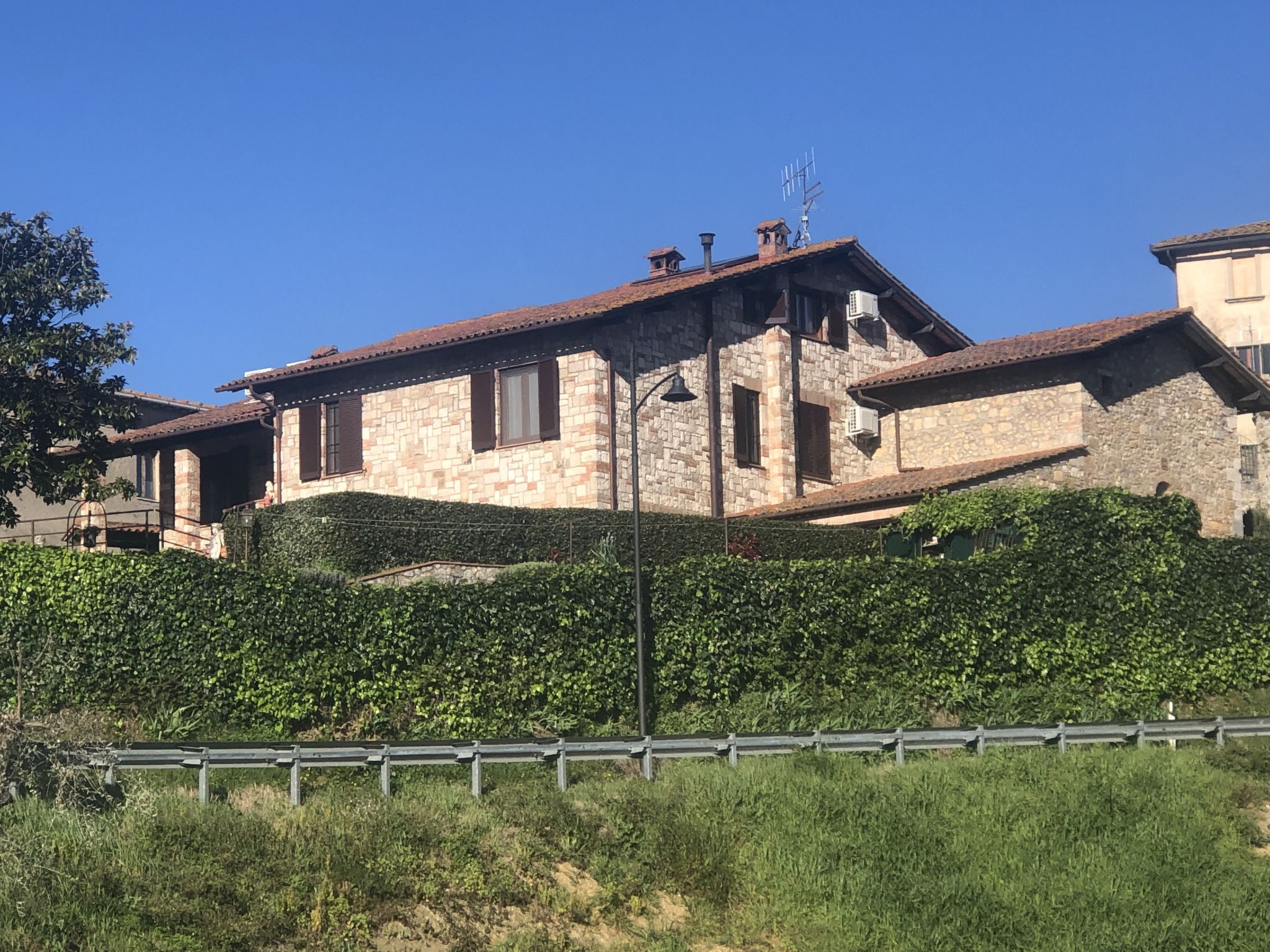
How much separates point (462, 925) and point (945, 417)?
23515mm

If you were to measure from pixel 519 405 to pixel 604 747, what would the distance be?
14844mm

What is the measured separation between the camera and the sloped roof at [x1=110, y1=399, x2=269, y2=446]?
41.0 m

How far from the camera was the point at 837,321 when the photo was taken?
41.3 meters

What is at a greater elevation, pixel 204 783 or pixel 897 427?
pixel 897 427

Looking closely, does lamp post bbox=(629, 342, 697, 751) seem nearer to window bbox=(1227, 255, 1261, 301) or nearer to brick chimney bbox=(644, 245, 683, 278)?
brick chimney bbox=(644, 245, 683, 278)

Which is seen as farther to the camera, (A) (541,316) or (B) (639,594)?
(A) (541,316)

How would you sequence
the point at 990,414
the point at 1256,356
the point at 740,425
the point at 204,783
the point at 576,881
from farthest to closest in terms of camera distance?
the point at 1256,356
the point at 740,425
the point at 990,414
the point at 576,881
the point at 204,783

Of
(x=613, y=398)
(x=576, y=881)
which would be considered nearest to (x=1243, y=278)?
(x=613, y=398)

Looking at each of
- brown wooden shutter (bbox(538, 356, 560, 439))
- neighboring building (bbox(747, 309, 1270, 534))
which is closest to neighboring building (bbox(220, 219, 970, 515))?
brown wooden shutter (bbox(538, 356, 560, 439))

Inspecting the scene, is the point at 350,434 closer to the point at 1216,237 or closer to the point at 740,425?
the point at 740,425

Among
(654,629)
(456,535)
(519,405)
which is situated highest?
(519,405)

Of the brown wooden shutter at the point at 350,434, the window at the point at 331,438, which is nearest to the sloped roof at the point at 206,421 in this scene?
the window at the point at 331,438

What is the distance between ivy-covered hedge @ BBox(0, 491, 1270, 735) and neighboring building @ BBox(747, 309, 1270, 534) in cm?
498

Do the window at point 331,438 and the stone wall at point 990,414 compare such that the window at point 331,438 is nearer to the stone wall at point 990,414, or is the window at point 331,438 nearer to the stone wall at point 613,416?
the stone wall at point 613,416
